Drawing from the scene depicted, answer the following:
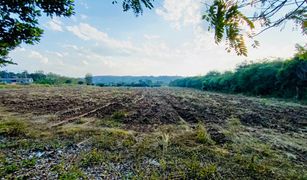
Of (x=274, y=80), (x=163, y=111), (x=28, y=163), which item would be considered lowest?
(x=163, y=111)

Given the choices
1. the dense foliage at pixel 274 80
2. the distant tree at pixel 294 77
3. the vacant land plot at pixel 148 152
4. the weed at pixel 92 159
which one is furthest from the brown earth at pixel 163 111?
the dense foliage at pixel 274 80

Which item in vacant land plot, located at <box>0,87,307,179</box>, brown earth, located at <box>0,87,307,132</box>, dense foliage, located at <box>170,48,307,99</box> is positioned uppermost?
dense foliage, located at <box>170,48,307,99</box>

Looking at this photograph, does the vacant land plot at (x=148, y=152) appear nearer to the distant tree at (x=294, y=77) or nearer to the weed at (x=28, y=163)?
the weed at (x=28, y=163)

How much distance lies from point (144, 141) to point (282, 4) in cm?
487

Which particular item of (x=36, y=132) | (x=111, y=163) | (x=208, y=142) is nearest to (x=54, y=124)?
(x=36, y=132)

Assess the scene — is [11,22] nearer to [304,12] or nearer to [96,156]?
[96,156]

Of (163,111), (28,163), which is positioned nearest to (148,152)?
(28,163)

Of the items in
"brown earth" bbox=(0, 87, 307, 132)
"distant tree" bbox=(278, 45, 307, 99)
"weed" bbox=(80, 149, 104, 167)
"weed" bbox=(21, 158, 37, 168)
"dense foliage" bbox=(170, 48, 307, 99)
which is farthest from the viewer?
"dense foliage" bbox=(170, 48, 307, 99)

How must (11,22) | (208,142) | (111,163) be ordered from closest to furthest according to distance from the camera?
(111,163) → (208,142) → (11,22)

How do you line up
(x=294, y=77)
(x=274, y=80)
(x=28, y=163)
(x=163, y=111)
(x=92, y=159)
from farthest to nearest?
1. (x=274, y=80)
2. (x=294, y=77)
3. (x=163, y=111)
4. (x=92, y=159)
5. (x=28, y=163)

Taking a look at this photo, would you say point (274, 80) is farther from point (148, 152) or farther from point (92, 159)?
point (92, 159)

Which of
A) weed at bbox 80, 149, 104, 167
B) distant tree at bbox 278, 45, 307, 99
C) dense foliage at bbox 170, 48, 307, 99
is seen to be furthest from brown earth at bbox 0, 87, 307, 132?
dense foliage at bbox 170, 48, 307, 99

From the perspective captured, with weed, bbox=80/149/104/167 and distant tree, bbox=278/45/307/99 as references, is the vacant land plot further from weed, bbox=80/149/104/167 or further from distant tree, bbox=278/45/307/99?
distant tree, bbox=278/45/307/99

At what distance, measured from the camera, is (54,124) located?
7621 millimetres
